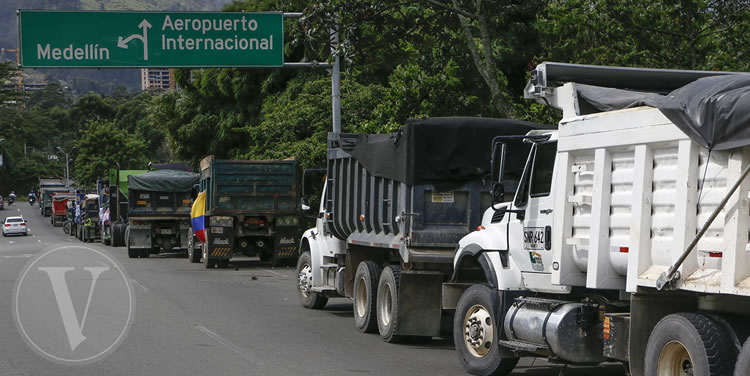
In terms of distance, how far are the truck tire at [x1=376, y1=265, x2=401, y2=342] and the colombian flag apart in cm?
1471

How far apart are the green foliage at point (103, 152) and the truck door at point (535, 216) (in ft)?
320

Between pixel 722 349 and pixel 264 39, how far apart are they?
1658cm

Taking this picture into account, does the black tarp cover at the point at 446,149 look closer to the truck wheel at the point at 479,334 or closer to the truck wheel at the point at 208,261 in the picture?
the truck wheel at the point at 479,334

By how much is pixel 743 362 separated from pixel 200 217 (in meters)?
22.4

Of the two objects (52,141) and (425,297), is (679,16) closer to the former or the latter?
(425,297)

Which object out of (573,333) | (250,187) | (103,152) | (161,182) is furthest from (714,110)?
(103,152)

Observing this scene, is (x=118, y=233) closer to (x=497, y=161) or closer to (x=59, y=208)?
(x=497, y=161)

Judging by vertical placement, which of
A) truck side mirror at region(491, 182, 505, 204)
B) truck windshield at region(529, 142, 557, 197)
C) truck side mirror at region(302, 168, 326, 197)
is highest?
truck windshield at region(529, 142, 557, 197)

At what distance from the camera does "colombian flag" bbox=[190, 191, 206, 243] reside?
27.7 metres

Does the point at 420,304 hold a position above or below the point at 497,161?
below

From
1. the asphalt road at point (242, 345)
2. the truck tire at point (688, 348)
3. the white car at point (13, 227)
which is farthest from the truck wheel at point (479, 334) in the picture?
the white car at point (13, 227)

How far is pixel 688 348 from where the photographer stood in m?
7.19

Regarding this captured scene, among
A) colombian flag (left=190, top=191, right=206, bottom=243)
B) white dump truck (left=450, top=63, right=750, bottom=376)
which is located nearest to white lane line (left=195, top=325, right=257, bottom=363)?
white dump truck (left=450, top=63, right=750, bottom=376)

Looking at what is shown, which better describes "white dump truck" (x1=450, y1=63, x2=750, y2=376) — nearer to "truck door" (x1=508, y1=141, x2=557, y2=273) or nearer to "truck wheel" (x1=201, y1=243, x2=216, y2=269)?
"truck door" (x1=508, y1=141, x2=557, y2=273)
